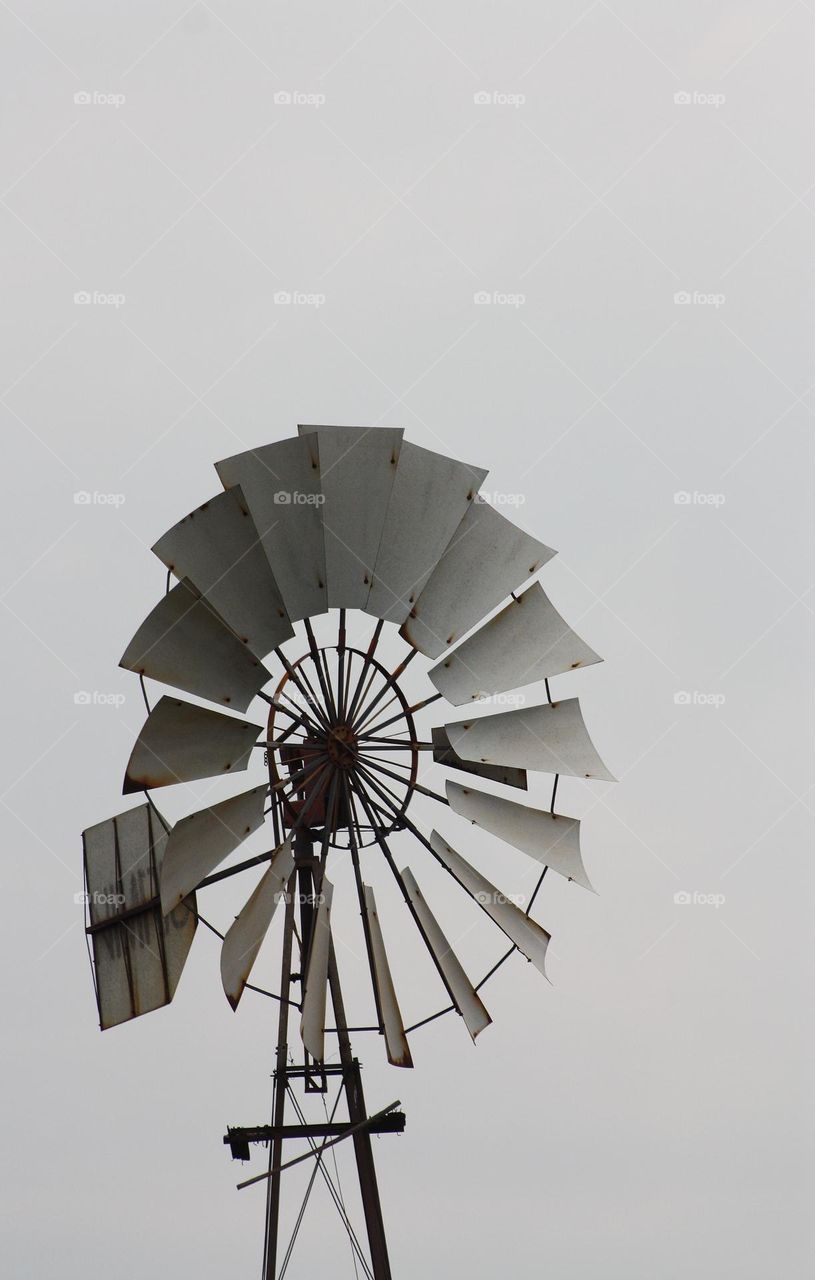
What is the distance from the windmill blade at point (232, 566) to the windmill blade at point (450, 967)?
186cm

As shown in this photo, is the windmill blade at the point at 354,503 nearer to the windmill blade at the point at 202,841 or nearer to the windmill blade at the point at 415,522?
the windmill blade at the point at 415,522

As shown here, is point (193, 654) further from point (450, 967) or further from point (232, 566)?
point (450, 967)

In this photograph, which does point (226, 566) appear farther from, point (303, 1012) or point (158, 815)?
point (303, 1012)

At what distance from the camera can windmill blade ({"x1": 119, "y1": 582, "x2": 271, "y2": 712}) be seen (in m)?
11.6

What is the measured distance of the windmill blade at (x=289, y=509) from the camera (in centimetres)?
1180

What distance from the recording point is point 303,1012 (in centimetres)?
1134

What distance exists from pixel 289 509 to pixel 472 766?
7.06 feet

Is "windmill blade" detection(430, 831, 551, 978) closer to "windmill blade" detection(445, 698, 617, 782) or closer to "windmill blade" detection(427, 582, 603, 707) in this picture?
"windmill blade" detection(445, 698, 617, 782)

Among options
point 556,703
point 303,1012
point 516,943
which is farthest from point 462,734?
point 303,1012

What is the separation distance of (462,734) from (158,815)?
2109mm

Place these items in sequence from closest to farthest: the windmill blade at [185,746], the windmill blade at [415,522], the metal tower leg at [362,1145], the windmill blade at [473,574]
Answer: the windmill blade at [185,746] < the metal tower leg at [362,1145] < the windmill blade at [415,522] < the windmill blade at [473,574]

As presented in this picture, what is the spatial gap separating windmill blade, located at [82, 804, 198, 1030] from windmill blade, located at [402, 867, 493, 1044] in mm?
1443

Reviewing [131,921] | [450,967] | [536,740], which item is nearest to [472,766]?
[536,740]

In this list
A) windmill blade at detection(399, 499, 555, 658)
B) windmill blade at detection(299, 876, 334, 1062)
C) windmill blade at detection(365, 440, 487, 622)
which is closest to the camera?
windmill blade at detection(299, 876, 334, 1062)
